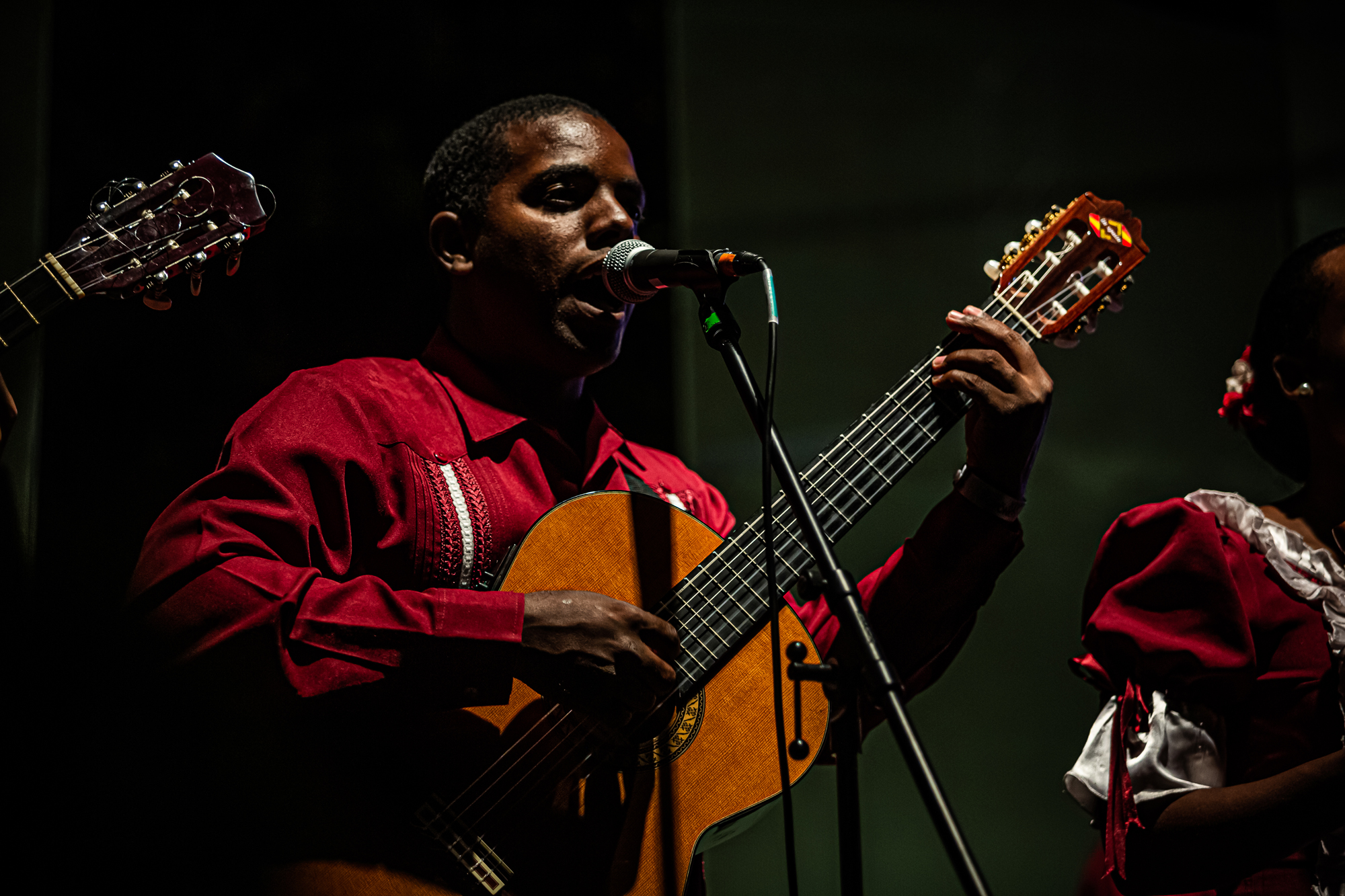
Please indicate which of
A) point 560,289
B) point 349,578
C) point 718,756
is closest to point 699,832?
point 718,756

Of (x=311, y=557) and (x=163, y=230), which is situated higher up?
(x=163, y=230)

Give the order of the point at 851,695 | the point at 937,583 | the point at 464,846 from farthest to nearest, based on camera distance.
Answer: the point at 937,583 < the point at 464,846 < the point at 851,695

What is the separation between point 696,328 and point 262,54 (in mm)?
1577

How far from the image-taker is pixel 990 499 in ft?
6.10

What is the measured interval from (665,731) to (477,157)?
3.80 ft

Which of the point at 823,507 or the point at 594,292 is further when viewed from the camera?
the point at 594,292

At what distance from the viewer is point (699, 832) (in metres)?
1.65

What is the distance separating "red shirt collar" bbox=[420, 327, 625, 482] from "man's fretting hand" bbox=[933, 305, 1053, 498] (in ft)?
2.05

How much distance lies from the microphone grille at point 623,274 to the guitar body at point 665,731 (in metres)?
0.32

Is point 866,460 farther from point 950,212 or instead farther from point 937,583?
point 950,212

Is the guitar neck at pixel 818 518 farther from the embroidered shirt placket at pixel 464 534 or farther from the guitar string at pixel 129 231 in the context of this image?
the guitar string at pixel 129 231

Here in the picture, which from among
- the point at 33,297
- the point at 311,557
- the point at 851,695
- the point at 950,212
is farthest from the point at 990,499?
the point at 950,212

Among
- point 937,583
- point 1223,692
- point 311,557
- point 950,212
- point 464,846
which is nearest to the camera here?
point 464,846

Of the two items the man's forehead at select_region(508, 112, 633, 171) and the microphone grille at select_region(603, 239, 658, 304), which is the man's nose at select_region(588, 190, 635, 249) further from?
the microphone grille at select_region(603, 239, 658, 304)
